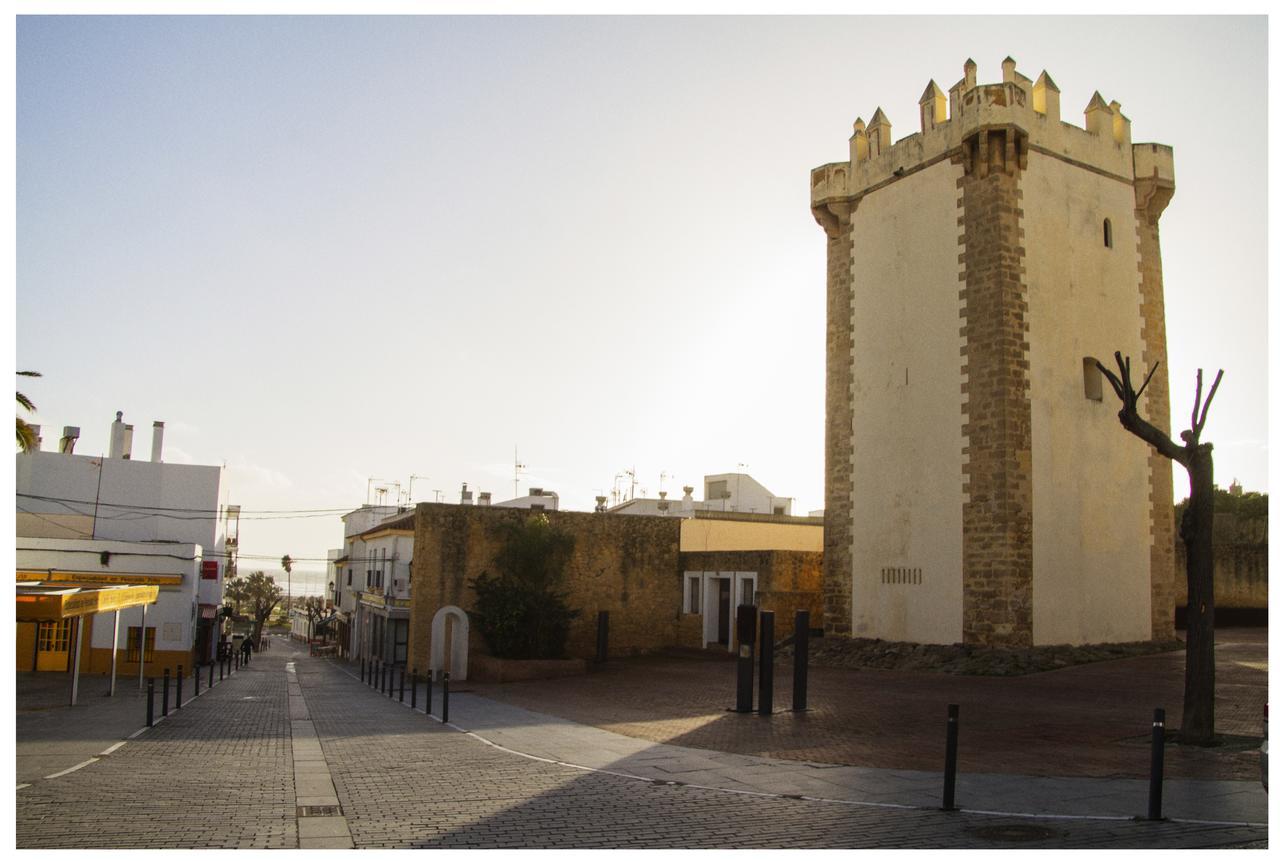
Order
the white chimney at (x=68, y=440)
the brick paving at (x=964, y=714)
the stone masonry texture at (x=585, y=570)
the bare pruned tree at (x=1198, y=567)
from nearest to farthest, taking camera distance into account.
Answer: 1. the brick paving at (x=964, y=714)
2. the bare pruned tree at (x=1198, y=567)
3. the stone masonry texture at (x=585, y=570)
4. the white chimney at (x=68, y=440)

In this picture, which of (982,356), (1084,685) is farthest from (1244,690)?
(982,356)

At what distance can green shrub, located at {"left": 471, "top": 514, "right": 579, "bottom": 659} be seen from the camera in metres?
30.3

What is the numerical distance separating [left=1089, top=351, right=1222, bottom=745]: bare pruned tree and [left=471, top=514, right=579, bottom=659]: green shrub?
65.3ft

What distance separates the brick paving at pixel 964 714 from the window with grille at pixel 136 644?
50.1 feet

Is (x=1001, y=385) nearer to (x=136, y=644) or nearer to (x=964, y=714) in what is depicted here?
(x=964, y=714)

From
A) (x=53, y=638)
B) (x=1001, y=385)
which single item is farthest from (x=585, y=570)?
(x=53, y=638)

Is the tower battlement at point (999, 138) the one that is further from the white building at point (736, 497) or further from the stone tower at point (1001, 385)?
the white building at point (736, 497)

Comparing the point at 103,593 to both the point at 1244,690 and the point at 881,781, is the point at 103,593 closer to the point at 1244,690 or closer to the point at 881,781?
the point at 881,781

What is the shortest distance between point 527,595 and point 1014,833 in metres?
23.3

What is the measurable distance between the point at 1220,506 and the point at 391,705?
35.1 m

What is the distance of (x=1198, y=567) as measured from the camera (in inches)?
534

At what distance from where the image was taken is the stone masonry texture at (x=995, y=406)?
23.8 metres

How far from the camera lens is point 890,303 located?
27.8m

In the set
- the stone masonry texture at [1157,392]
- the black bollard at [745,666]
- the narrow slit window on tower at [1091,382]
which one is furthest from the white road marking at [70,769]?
the stone masonry texture at [1157,392]
